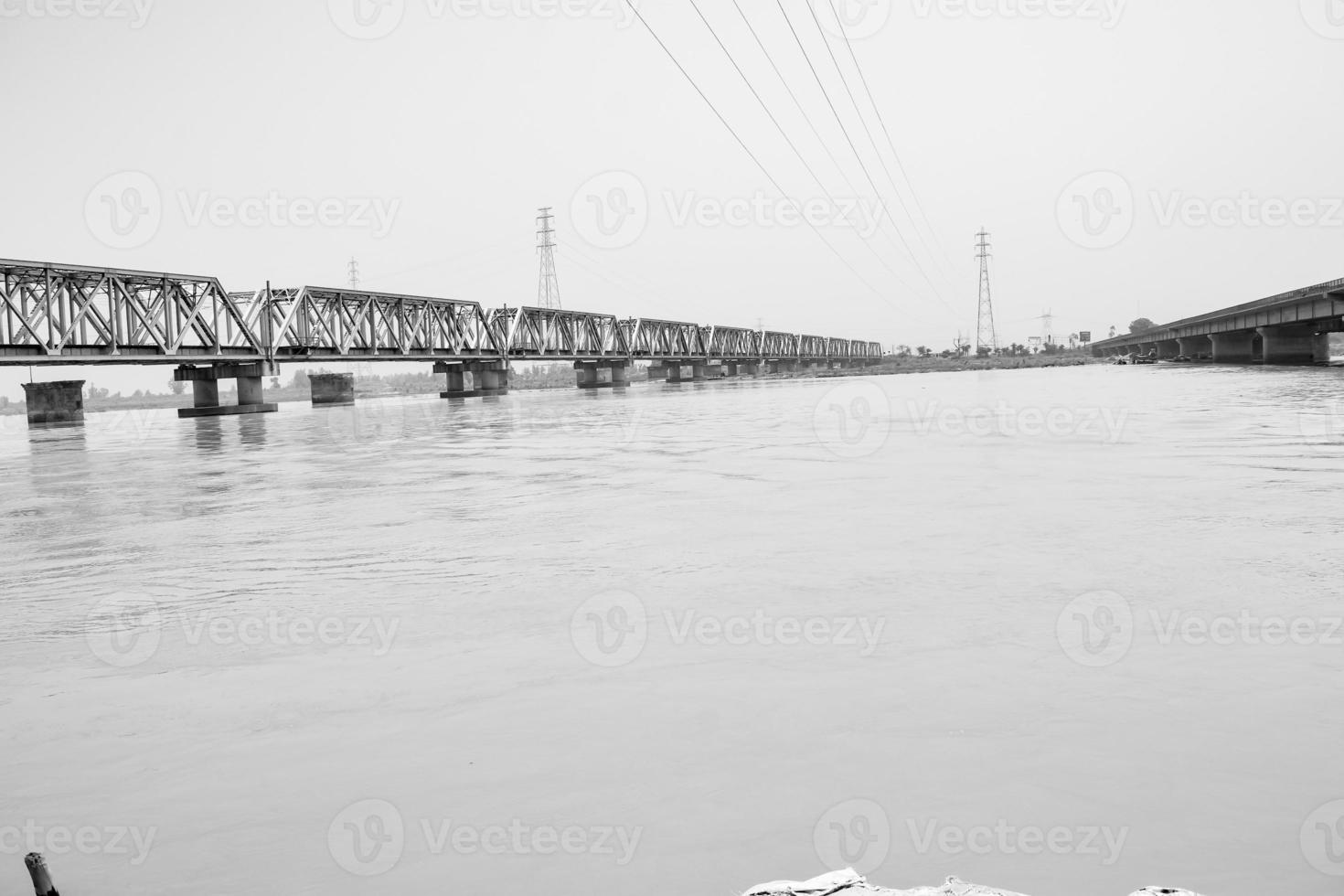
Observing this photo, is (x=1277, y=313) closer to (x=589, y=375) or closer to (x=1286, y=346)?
(x=1286, y=346)

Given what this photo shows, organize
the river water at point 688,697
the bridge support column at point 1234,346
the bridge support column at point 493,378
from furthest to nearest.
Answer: the bridge support column at point 1234,346 → the bridge support column at point 493,378 → the river water at point 688,697

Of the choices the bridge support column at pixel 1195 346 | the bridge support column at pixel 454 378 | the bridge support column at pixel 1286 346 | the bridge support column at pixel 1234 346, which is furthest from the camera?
the bridge support column at pixel 1195 346

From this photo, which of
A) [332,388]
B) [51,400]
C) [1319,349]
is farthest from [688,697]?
[1319,349]

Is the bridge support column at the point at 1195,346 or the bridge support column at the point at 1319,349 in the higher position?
the bridge support column at the point at 1195,346

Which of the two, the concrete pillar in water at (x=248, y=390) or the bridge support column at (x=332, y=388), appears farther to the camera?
the bridge support column at (x=332, y=388)

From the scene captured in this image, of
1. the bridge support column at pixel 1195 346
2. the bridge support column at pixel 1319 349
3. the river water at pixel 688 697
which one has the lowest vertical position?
the river water at pixel 688 697

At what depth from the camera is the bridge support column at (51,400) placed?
4719 centimetres

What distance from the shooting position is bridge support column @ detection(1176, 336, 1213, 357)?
114125mm

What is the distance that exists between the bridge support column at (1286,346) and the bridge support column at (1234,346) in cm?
1396

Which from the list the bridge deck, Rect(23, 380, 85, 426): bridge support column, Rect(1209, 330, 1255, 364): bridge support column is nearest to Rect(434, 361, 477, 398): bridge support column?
Rect(23, 380, 85, 426): bridge support column

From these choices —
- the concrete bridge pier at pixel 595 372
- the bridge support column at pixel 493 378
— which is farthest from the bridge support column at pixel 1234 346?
the bridge support column at pixel 493 378

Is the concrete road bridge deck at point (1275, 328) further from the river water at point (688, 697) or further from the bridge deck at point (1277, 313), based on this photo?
the river water at point (688, 697)

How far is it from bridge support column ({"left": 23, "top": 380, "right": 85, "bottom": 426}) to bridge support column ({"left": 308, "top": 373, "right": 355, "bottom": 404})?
19914 millimetres

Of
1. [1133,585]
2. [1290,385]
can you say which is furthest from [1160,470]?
[1290,385]
